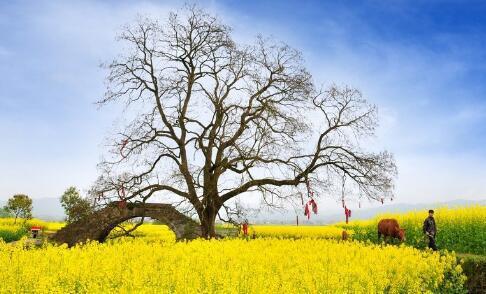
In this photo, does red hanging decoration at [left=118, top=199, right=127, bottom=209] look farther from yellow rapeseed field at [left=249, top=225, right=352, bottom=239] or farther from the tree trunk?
yellow rapeseed field at [left=249, top=225, right=352, bottom=239]

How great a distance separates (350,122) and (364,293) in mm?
13890

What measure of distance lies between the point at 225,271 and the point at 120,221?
530 inches

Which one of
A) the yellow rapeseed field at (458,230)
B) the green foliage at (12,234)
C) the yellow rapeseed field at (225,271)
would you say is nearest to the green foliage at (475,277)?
the yellow rapeseed field at (225,271)

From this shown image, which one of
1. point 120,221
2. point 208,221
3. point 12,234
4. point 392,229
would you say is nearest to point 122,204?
point 120,221

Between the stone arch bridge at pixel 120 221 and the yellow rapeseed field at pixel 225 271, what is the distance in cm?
806

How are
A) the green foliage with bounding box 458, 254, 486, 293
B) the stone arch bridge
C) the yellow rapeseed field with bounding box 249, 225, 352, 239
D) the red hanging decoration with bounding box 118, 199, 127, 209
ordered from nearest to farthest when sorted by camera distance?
the green foliage with bounding box 458, 254, 486, 293, the red hanging decoration with bounding box 118, 199, 127, 209, the stone arch bridge, the yellow rapeseed field with bounding box 249, 225, 352, 239

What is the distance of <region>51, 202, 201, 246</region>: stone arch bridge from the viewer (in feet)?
73.8

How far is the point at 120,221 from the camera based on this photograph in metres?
22.9

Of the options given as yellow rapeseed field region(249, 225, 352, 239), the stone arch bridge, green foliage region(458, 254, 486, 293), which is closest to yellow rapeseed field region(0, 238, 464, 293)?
green foliage region(458, 254, 486, 293)

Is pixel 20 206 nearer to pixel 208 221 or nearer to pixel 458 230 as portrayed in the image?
pixel 208 221

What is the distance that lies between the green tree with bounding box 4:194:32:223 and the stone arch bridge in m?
29.0

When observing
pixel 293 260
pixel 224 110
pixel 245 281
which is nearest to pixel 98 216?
pixel 224 110

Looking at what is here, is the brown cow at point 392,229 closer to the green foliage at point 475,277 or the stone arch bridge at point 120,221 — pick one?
the stone arch bridge at point 120,221

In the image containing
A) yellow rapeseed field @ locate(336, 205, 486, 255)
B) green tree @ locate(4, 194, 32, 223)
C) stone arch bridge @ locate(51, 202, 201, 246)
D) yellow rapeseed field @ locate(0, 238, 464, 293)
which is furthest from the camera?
green tree @ locate(4, 194, 32, 223)
